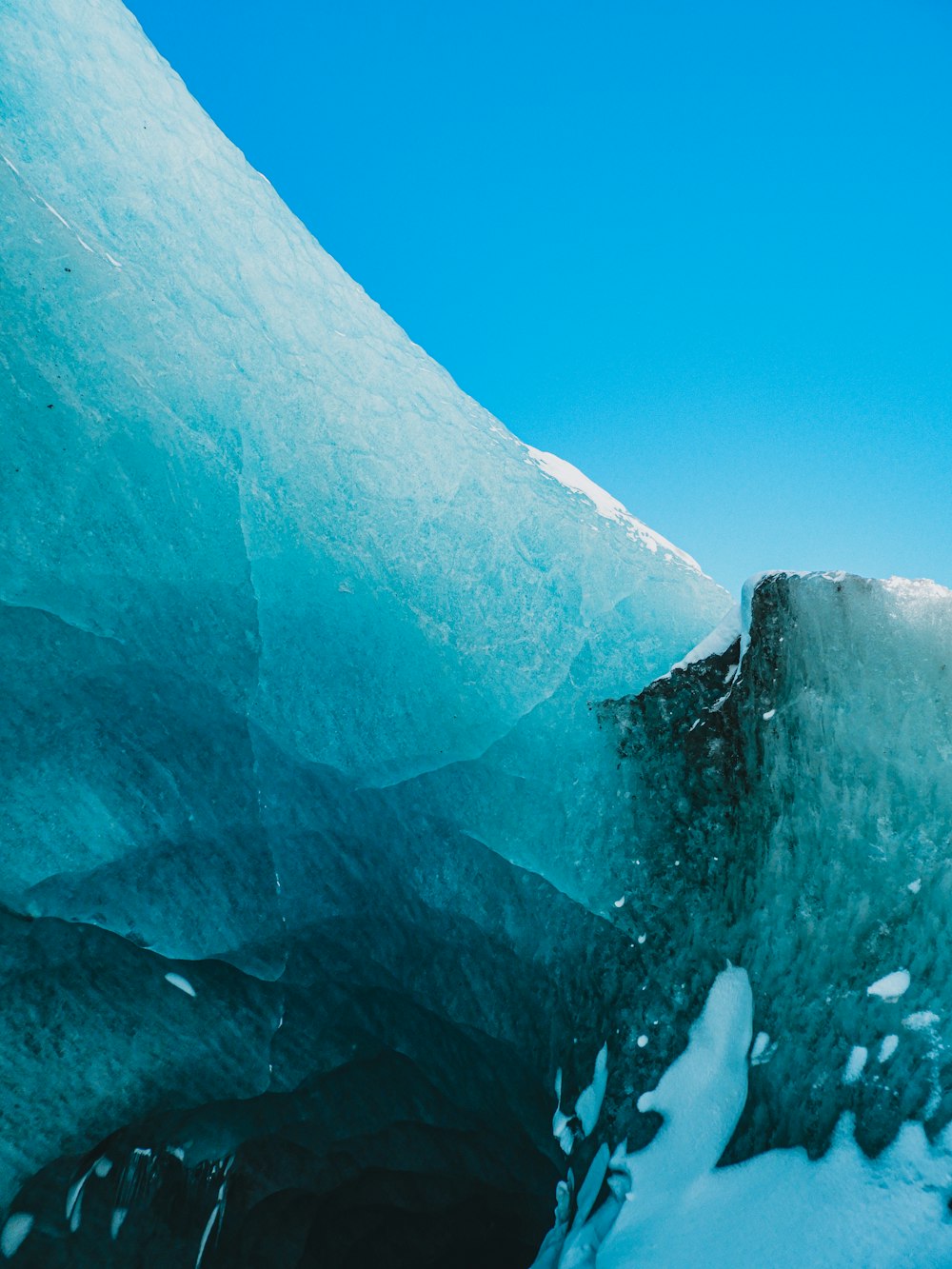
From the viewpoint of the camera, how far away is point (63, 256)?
276 cm

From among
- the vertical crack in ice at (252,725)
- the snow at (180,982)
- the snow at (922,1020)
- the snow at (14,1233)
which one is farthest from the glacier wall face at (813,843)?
the snow at (14,1233)

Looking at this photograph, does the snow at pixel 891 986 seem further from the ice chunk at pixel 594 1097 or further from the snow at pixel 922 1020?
the ice chunk at pixel 594 1097

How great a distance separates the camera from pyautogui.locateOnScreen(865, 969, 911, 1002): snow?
2396mm

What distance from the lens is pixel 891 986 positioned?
7.91 feet

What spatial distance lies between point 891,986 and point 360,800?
1.91 m

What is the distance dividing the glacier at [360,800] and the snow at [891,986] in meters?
0.01

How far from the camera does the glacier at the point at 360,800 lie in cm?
258

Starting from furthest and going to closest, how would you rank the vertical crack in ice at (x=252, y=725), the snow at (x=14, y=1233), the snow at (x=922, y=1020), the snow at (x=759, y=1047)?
1. the vertical crack in ice at (x=252, y=725)
2. the snow at (x=14, y=1233)
3. the snow at (x=759, y=1047)
4. the snow at (x=922, y=1020)

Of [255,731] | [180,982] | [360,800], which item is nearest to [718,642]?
[360,800]

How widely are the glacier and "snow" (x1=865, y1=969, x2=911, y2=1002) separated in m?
0.01

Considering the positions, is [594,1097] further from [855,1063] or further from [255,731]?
[255,731]

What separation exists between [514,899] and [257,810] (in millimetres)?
1043

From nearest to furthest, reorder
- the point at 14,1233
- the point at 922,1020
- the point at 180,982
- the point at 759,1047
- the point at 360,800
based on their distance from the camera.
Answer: the point at 922,1020
the point at 759,1047
the point at 14,1233
the point at 180,982
the point at 360,800

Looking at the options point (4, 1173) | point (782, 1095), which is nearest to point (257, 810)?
point (4, 1173)
